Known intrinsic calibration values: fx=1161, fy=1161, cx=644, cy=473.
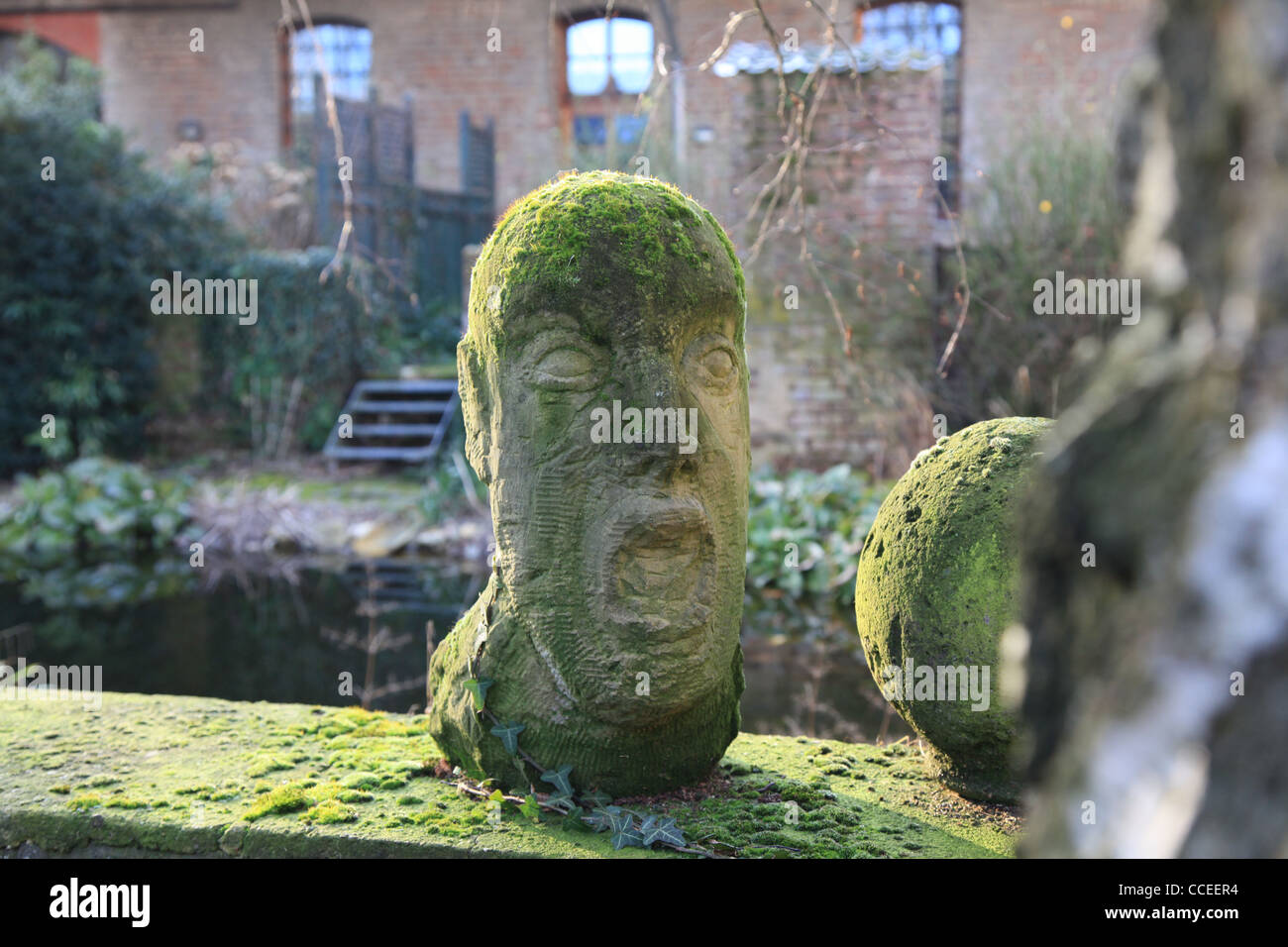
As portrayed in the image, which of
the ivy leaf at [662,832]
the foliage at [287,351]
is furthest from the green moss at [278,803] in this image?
the foliage at [287,351]

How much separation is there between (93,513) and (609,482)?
26.5ft

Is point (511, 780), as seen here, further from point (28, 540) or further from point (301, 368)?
point (301, 368)

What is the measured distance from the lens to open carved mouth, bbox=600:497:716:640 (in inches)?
110

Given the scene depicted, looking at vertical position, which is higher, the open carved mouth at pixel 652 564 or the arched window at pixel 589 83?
the arched window at pixel 589 83

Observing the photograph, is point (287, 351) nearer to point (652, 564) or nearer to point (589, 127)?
point (589, 127)

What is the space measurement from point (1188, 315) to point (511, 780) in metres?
2.41

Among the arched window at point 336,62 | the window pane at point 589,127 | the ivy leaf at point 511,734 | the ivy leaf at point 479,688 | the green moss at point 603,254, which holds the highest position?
the arched window at point 336,62

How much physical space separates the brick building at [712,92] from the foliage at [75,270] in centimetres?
102

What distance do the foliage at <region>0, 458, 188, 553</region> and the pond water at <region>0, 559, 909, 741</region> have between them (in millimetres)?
586

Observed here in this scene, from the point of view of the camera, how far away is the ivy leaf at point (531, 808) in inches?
114

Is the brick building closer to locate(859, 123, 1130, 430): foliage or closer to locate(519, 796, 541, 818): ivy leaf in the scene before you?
locate(859, 123, 1130, 430): foliage

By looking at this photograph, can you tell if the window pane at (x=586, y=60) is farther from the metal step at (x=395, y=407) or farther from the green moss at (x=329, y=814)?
the green moss at (x=329, y=814)

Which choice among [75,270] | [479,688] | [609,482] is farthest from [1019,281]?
[75,270]

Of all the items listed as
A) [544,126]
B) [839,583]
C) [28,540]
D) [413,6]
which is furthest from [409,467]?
[413,6]
